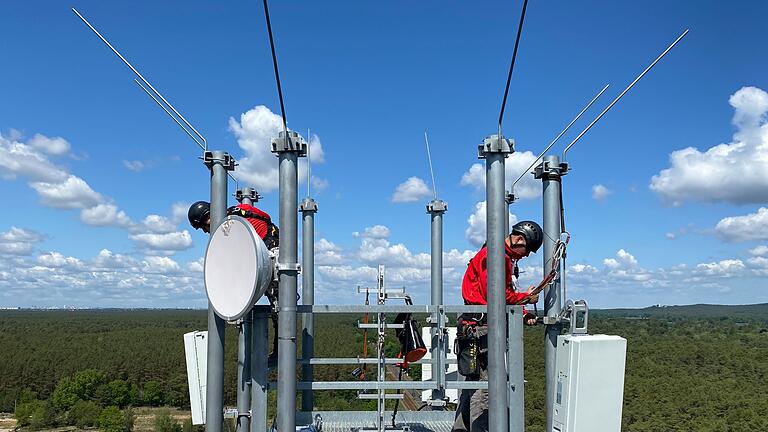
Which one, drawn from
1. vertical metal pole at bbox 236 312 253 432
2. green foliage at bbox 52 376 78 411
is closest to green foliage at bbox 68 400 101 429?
green foliage at bbox 52 376 78 411

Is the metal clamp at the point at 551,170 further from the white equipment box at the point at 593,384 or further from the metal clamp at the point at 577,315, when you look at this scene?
the white equipment box at the point at 593,384

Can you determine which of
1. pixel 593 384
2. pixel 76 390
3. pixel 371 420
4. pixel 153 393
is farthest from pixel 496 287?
pixel 153 393

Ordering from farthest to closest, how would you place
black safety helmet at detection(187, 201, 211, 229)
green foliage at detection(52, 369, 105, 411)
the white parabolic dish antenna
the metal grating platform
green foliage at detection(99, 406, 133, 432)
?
green foliage at detection(52, 369, 105, 411)
green foliage at detection(99, 406, 133, 432)
the metal grating platform
black safety helmet at detection(187, 201, 211, 229)
the white parabolic dish antenna

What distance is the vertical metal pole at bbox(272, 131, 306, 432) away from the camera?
5.70 metres

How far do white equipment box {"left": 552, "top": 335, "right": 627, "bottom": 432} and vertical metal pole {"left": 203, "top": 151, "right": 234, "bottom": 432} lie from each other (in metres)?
3.38

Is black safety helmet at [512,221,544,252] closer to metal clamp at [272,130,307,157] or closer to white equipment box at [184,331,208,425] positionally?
metal clamp at [272,130,307,157]

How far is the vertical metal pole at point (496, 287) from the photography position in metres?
5.68

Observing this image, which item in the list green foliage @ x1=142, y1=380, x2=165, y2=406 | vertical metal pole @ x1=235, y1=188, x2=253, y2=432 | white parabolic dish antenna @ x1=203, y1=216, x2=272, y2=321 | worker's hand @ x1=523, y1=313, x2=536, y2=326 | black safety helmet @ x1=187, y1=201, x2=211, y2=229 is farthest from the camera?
green foliage @ x1=142, y1=380, x2=165, y2=406

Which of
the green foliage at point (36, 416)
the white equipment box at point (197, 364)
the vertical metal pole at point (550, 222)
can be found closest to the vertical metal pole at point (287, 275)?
the white equipment box at point (197, 364)

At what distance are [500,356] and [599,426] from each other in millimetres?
996

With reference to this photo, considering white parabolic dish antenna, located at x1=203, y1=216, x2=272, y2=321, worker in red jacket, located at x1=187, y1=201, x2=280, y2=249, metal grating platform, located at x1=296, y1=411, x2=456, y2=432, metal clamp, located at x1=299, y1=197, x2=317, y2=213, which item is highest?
metal clamp, located at x1=299, y1=197, x2=317, y2=213

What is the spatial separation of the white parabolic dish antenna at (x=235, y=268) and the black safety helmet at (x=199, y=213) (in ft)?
6.23

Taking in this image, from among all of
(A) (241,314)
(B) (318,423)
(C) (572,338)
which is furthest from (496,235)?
(B) (318,423)

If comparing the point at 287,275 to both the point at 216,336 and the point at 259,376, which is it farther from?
the point at 216,336
